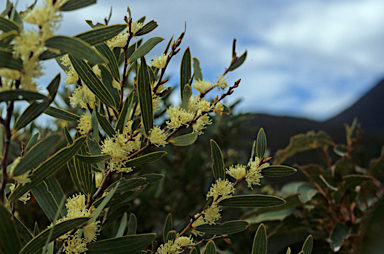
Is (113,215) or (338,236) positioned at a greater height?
(113,215)

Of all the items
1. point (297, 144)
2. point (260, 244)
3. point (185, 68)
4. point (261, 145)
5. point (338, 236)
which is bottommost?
point (338, 236)

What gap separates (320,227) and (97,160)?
0.86 metres

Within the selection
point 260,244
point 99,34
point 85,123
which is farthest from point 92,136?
point 260,244

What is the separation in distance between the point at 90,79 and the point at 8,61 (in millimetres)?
95

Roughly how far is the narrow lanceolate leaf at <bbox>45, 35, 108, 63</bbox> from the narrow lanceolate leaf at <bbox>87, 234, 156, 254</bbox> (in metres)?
0.17

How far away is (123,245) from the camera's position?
0.92ft

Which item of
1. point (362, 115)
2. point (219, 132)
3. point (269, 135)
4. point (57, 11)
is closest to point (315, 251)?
point (219, 132)

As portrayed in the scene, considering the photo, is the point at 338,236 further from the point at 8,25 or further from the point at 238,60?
the point at 8,25

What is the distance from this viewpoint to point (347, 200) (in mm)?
860

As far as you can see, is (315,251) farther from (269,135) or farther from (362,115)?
(362,115)

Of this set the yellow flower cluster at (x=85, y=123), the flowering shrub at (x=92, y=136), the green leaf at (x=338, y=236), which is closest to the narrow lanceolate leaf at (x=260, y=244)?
the flowering shrub at (x=92, y=136)

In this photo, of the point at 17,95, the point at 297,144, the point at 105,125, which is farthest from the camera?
the point at 297,144

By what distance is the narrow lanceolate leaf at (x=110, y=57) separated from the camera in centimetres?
30

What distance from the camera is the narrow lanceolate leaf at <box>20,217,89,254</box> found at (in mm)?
226
